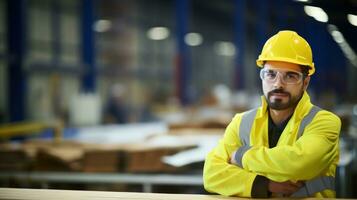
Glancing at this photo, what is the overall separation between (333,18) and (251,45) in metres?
40.6

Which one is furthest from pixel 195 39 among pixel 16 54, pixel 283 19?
pixel 16 54

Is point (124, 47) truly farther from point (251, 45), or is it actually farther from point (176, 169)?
point (176, 169)

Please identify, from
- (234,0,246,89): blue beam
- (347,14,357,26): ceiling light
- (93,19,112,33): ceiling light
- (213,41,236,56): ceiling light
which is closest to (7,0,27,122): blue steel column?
(347,14,357,26): ceiling light

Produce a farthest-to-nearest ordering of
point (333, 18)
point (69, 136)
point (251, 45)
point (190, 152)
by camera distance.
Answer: point (251, 45) → point (69, 136) → point (190, 152) → point (333, 18)

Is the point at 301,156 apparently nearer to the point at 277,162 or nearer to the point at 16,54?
the point at 277,162

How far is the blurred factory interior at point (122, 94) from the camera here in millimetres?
6406

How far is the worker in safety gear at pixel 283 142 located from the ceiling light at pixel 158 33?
27901mm

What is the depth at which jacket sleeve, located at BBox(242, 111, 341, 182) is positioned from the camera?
3037 millimetres

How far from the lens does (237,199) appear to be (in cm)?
324

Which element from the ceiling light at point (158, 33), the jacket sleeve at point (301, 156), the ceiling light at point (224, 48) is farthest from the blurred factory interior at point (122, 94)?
the ceiling light at point (224, 48)

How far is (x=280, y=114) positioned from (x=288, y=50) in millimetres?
381

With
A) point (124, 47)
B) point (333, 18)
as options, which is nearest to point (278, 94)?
point (333, 18)

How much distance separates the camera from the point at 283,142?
10.5 feet

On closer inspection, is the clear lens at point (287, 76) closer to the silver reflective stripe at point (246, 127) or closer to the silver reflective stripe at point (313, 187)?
the silver reflective stripe at point (246, 127)
